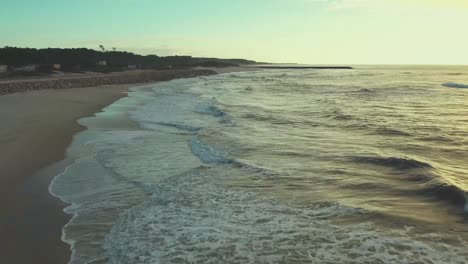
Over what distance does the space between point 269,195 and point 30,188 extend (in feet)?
17.2

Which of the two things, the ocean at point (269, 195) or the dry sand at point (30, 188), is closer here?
the dry sand at point (30, 188)

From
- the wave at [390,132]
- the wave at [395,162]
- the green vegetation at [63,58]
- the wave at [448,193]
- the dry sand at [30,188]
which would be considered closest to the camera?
the dry sand at [30,188]

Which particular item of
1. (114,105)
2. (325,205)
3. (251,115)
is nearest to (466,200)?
(325,205)

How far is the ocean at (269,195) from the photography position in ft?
22.8

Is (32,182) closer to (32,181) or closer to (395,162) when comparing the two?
(32,181)

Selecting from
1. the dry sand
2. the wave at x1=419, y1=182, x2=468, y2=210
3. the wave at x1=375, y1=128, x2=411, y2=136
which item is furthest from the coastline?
the wave at x1=375, y1=128, x2=411, y2=136

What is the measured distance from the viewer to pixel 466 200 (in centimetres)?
900

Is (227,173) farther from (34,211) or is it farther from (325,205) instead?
(34,211)

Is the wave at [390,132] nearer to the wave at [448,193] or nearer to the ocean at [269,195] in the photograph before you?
the ocean at [269,195]

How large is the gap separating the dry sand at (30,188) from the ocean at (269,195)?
1.10 feet

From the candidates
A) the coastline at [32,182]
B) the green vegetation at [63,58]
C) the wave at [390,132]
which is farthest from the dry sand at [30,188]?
the green vegetation at [63,58]

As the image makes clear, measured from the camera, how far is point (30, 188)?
10.3 meters

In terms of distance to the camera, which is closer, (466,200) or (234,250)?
(234,250)

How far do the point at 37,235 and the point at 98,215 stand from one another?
1.37 m
